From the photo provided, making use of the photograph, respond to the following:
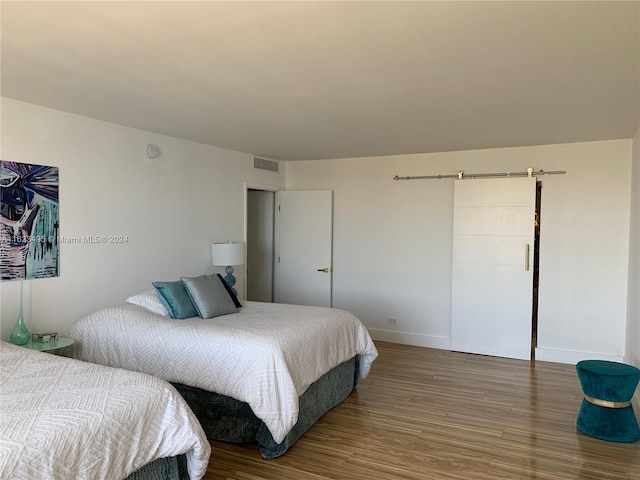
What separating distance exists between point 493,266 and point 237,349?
3.53 meters

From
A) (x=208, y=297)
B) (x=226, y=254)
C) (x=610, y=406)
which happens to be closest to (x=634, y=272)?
(x=610, y=406)

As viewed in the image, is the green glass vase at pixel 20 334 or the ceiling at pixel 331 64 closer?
the ceiling at pixel 331 64

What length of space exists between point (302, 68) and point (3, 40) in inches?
60.5

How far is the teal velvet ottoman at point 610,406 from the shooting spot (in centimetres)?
336

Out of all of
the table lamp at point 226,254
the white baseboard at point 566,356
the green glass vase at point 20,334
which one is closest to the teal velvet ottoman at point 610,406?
the white baseboard at point 566,356

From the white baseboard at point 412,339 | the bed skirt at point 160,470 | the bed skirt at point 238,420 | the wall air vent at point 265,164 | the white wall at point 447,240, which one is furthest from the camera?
the wall air vent at point 265,164

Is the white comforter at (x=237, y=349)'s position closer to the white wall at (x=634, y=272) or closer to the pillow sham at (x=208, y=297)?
the pillow sham at (x=208, y=297)

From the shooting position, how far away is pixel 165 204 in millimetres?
4754

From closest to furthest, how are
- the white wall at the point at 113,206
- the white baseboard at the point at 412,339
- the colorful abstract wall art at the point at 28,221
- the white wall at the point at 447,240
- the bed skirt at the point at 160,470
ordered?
the bed skirt at the point at 160,470 < the colorful abstract wall art at the point at 28,221 < the white wall at the point at 113,206 < the white wall at the point at 447,240 < the white baseboard at the point at 412,339

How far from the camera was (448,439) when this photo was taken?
11.0 feet

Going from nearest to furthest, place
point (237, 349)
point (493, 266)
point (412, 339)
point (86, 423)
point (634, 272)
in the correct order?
1. point (86, 423)
2. point (237, 349)
3. point (634, 272)
4. point (493, 266)
5. point (412, 339)

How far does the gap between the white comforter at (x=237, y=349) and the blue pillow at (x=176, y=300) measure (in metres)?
0.13

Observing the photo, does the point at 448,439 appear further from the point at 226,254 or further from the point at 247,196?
the point at 247,196

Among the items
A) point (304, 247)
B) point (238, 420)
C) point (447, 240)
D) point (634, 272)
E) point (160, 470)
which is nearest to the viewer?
point (160, 470)
